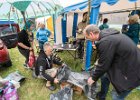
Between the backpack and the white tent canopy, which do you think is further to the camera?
the white tent canopy

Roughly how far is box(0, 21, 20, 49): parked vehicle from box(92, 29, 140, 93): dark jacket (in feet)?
18.8

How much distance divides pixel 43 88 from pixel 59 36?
3.92 metres

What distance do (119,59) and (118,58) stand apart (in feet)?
0.07

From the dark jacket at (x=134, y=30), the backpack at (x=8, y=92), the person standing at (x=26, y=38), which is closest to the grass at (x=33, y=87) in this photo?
the backpack at (x=8, y=92)

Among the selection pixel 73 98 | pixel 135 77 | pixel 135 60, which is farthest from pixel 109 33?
pixel 73 98

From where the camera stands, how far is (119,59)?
2.41 m

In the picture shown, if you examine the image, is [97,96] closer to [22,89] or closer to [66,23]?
[22,89]

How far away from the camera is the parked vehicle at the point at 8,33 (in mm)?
7277

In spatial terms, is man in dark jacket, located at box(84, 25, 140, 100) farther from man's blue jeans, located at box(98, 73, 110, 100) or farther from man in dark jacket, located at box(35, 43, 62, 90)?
man in dark jacket, located at box(35, 43, 62, 90)

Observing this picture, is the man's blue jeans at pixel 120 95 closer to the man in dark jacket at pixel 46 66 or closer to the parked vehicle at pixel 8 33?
the man in dark jacket at pixel 46 66

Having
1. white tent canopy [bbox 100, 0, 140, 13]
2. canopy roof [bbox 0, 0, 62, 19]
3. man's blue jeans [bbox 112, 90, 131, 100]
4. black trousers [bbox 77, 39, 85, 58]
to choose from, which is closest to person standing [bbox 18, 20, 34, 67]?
canopy roof [bbox 0, 0, 62, 19]

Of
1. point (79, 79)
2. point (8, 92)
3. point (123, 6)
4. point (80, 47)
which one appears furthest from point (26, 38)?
point (123, 6)

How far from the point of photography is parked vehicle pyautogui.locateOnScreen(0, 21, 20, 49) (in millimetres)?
7277

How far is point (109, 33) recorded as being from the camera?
8.11ft
